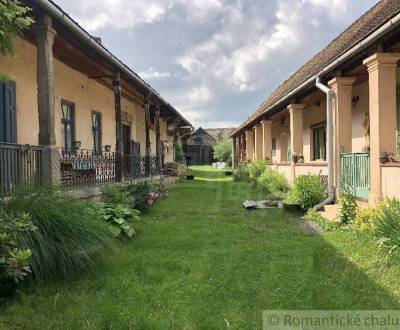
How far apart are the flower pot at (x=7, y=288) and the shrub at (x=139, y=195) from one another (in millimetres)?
4596

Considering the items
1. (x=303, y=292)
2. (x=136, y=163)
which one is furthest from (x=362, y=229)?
(x=136, y=163)

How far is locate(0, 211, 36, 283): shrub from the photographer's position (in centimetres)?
294

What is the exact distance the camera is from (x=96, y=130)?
38.8 feet

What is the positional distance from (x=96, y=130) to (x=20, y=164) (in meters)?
6.54

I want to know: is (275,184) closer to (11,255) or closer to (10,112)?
(10,112)

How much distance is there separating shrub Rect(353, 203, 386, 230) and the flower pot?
4.46m

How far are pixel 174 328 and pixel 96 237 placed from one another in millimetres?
1746

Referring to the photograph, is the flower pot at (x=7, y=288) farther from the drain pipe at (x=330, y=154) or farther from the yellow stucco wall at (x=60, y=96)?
the drain pipe at (x=330, y=154)

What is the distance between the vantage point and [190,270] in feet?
14.6

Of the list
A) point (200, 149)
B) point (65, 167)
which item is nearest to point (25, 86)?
point (65, 167)

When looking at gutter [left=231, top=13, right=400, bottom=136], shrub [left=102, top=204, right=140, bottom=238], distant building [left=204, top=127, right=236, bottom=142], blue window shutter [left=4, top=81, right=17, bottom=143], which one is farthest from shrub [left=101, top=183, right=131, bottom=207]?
distant building [left=204, top=127, right=236, bottom=142]

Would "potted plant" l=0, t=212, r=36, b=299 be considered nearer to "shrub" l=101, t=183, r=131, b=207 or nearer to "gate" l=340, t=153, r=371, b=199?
"shrub" l=101, t=183, r=131, b=207

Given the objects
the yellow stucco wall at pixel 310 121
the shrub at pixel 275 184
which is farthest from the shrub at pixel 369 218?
the yellow stucco wall at pixel 310 121

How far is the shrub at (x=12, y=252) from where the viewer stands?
294cm
